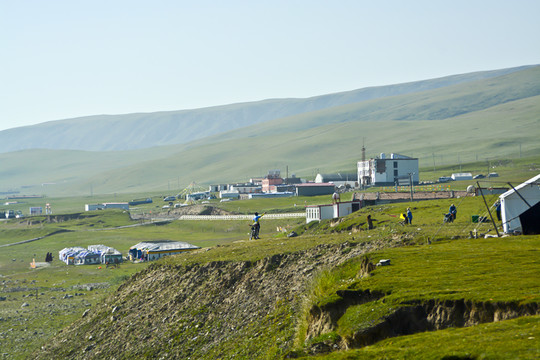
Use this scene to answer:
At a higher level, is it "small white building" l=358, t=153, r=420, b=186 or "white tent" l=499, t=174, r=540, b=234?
"small white building" l=358, t=153, r=420, b=186

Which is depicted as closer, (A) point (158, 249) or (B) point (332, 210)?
(B) point (332, 210)

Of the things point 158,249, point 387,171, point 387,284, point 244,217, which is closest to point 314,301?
point 387,284

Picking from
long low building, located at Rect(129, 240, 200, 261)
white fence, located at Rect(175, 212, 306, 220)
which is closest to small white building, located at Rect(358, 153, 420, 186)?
white fence, located at Rect(175, 212, 306, 220)

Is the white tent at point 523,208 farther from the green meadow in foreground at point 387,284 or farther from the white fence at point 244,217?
the white fence at point 244,217

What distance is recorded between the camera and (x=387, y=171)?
15050cm

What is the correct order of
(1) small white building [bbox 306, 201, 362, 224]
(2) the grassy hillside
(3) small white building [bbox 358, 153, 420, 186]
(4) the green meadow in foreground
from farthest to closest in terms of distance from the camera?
(3) small white building [bbox 358, 153, 420, 186] → (1) small white building [bbox 306, 201, 362, 224] → (2) the grassy hillside → (4) the green meadow in foreground

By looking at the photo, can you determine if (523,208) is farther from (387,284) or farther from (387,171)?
(387,171)

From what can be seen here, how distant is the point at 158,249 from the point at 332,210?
2195 centimetres

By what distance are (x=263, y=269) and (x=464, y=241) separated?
11.4 m

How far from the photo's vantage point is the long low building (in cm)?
8062

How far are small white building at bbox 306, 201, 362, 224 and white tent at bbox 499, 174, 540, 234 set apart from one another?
36.9 meters

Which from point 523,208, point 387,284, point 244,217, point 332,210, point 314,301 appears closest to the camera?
point 387,284

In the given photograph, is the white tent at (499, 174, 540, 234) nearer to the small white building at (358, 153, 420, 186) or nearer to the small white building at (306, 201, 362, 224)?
the small white building at (306, 201, 362, 224)

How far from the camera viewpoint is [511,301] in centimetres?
1852
